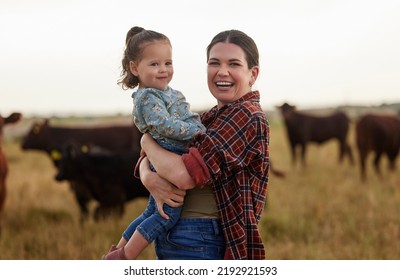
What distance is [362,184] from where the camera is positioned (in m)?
10.7

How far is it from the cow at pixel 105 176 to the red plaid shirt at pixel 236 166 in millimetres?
5178

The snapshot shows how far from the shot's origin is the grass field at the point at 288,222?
223 inches

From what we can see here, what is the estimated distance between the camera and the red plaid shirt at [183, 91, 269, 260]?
7.53 ft

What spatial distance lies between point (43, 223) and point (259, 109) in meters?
5.13

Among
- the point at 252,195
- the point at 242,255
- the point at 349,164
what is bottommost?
the point at 349,164

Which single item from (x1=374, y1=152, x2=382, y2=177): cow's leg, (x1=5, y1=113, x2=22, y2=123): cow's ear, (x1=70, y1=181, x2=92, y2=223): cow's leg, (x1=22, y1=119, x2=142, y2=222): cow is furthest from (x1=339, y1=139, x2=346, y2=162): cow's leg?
(x1=5, y1=113, x2=22, y2=123): cow's ear

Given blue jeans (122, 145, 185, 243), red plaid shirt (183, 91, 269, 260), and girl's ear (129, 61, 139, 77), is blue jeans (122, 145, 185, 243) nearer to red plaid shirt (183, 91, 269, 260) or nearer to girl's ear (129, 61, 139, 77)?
red plaid shirt (183, 91, 269, 260)

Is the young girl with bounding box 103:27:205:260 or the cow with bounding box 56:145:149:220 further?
the cow with bounding box 56:145:149:220

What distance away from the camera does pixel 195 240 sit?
7.82 feet

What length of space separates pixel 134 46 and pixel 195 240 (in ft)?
2.77

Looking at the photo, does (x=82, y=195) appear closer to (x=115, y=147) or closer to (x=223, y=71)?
(x=115, y=147)

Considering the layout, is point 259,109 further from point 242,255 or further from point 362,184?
point 362,184

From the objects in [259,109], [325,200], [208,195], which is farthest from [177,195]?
[325,200]

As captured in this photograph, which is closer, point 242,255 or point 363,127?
point 242,255
